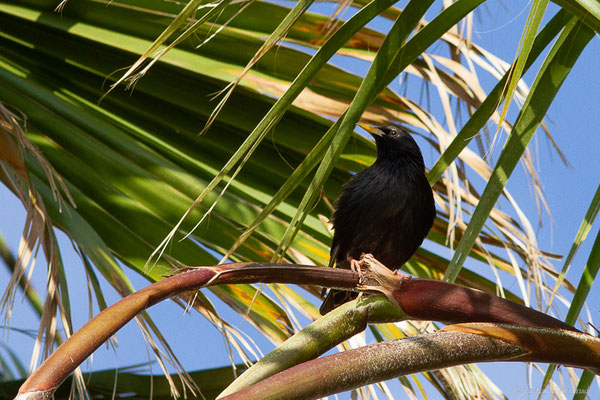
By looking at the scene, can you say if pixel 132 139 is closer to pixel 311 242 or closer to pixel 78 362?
pixel 311 242

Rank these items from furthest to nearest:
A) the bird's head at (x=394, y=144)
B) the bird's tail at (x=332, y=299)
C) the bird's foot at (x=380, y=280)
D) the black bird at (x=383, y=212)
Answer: the bird's head at (x=394, y=144), the black bird at (x=383, y=212), the bird's tail at (x=332, y=299), the bird's foot at (x=380, y=280)

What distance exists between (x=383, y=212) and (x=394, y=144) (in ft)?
1.00

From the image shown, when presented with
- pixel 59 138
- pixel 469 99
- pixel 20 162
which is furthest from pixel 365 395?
pixel 59 138

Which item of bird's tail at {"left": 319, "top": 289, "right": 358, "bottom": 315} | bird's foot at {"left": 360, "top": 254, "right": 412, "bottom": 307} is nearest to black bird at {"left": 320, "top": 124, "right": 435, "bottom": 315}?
bird's tail at {"left": 319, "top": 289, "right": 358, "bottom": 315}

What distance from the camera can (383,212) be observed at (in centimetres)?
252

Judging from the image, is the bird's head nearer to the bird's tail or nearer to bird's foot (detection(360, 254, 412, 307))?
the bird's tail

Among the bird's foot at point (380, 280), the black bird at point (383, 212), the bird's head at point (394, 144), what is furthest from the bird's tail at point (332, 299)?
the bird's foot at point (380, 280)

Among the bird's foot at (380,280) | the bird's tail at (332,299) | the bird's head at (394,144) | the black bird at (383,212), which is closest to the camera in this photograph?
the bird's foot at (380,280)

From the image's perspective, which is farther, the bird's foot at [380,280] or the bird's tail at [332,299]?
the bird's tail at [332,299]

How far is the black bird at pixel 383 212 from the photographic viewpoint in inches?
94.3

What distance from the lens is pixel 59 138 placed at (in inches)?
81.4

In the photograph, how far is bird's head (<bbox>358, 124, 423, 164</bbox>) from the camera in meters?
2.61

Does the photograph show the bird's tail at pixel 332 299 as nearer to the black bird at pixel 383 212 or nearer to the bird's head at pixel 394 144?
the black bird at pixel 383 212

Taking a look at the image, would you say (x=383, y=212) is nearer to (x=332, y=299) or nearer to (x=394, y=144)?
(x=394, y=144)
